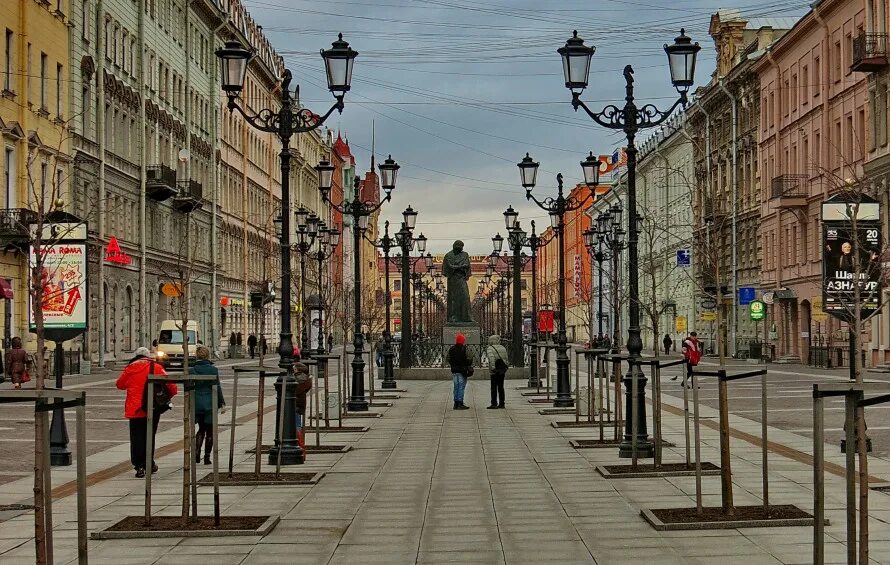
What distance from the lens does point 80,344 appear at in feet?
177

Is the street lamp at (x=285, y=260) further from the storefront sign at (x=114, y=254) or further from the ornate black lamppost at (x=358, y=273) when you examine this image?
the storefront sign at (x=114, y=254)

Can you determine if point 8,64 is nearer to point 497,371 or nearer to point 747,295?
point 497,371

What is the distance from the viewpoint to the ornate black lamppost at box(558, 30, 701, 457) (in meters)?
18.7

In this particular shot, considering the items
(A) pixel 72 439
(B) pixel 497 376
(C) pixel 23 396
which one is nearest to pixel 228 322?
(B) pixel 497 376

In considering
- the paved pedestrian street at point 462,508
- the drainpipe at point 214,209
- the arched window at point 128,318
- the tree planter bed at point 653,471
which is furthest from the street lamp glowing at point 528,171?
the drainpipe at point 214,209

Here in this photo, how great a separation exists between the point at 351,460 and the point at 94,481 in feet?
12.7

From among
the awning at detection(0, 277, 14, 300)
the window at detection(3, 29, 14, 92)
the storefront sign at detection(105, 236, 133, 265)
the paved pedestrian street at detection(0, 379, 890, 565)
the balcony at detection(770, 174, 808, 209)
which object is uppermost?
the window at detection(3, 29, 14, 92)

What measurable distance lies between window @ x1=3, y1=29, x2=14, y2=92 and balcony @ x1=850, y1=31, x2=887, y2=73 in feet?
96.2

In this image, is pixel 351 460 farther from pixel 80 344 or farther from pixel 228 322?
pixel 228 322

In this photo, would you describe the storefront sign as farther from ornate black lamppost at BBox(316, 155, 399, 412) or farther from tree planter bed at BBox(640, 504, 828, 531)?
tree planter bed at BBox(640, 504, 828, 531)

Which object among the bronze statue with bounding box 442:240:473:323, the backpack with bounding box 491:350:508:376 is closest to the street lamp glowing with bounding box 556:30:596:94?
the backpack with bounding box 491:350:508:376

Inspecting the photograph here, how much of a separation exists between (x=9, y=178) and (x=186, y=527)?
36.9 m

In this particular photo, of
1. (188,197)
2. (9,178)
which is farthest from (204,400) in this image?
(188,197)

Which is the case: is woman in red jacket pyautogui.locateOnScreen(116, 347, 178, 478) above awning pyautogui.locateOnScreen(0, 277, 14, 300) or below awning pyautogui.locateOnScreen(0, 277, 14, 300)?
below
